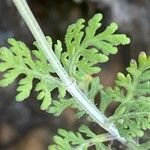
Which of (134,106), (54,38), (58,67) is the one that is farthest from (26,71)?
(54,38)

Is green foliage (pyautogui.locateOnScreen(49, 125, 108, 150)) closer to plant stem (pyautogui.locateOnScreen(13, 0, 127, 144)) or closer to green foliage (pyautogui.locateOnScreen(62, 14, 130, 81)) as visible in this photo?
plant stem (pyautogui.locateOnScreen(13, 0, 127, 144))

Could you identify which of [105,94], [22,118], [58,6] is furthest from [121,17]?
[105,94]

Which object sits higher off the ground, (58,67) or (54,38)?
(54,38)

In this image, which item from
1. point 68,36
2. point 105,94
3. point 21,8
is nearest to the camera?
Answer: point 21,8

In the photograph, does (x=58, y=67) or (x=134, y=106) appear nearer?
(x=58, y=67)

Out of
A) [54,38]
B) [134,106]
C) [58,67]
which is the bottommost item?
[134,106]

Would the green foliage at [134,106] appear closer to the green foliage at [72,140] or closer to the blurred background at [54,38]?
the green foliage at [72,140]

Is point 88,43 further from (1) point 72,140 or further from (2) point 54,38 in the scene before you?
(2) point 54,38

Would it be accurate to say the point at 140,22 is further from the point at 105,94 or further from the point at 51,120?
the point at 105,94
